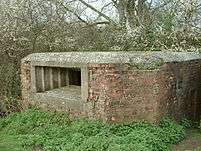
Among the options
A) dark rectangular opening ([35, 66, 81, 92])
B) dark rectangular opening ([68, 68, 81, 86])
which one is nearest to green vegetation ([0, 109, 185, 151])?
dark rectangular opening ([35, 66, 81, 92])

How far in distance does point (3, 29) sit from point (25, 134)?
12.8 ft

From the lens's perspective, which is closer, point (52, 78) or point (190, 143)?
point (190, 143)

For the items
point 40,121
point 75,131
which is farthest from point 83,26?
point 75,131

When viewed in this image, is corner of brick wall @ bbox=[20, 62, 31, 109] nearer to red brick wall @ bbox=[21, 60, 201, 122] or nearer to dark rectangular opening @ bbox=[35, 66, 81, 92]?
dark rectangular opening @ bbox=[35, 66, 81, 92]

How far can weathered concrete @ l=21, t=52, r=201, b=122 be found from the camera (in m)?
8.49

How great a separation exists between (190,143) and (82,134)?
244cm

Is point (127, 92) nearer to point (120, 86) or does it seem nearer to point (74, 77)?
point (120, 86)

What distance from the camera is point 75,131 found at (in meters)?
8.45

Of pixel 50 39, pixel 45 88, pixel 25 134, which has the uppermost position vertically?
pixel 50 39

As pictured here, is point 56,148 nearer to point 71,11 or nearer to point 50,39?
point 50,39

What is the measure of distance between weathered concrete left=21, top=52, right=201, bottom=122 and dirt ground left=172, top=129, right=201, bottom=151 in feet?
2.06

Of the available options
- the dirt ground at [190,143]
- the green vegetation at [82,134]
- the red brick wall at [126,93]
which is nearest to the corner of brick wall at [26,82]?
the green vegetation at [82,134]

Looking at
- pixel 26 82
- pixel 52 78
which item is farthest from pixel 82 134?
pixel 26 82

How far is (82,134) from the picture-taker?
817cm
